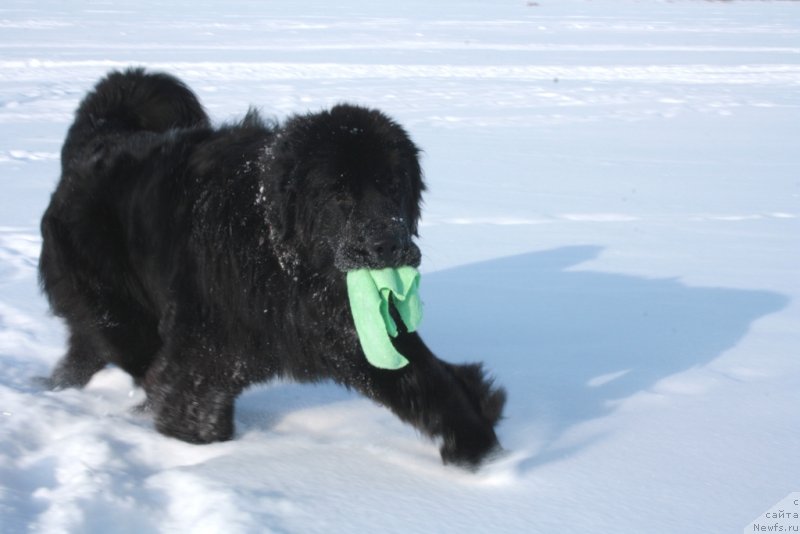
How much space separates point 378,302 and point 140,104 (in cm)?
211

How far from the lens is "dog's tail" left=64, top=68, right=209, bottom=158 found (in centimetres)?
428

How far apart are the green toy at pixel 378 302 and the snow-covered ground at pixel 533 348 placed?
385 mm

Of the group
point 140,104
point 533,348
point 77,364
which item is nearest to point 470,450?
point 533,348

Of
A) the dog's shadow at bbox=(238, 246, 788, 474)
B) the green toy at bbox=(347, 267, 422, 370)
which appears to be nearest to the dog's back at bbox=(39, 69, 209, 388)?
the dog's shadow at bbox=(238, 246, 788, 474)

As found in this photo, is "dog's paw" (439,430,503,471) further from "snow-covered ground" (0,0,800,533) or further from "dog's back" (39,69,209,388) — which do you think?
"dog's back" (39,69,209,388)

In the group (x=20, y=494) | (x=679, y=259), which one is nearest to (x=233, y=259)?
(x=20, y=494)

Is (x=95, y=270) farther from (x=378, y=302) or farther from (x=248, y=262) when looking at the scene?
(x=378, y=302)

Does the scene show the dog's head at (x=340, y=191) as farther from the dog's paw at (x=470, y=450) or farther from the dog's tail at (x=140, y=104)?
the dog's tail at (x=140, y=104)

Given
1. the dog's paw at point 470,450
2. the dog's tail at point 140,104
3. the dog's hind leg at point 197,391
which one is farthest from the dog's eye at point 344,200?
the dog's tail at point 140,104

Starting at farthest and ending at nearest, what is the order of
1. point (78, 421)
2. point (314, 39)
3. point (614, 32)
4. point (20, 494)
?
point (614, 32), point (314, 39), point (78, 421), point (20, 494)

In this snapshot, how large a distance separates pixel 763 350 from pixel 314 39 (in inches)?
740

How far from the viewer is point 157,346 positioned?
12.2 ft

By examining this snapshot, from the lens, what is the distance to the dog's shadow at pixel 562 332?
360 centimetres

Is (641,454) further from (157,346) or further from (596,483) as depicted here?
(157,346)
